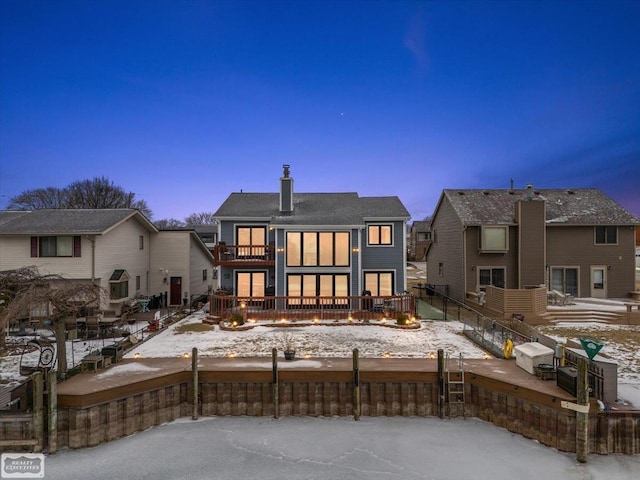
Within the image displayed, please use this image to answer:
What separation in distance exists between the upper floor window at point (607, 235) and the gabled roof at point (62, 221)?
28437 millimetres

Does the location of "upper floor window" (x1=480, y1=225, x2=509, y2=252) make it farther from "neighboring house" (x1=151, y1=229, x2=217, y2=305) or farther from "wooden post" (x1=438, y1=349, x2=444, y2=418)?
"neighboring house" (x1=151, y1=229, x2=217, y2=305)

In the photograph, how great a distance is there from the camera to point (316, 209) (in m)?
21.2

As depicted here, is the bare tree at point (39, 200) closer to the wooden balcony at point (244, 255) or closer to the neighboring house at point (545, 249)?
the wooden balcony at point (244, 255)

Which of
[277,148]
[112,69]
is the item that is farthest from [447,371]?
[277,148]

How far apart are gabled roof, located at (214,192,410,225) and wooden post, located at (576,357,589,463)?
1265cm

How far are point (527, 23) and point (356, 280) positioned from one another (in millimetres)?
24240

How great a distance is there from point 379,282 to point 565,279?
482 inches

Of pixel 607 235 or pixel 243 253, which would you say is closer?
pixel 243 253

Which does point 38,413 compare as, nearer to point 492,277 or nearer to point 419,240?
point 492,277

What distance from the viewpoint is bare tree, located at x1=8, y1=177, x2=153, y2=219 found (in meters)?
41.4

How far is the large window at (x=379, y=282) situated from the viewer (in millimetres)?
20047

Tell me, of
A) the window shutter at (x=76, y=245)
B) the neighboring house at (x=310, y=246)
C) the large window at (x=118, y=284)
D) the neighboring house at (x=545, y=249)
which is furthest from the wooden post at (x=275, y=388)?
the neighboring house at (x=545, y=249)

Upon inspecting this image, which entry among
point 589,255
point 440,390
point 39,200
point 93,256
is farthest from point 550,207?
point 39,200

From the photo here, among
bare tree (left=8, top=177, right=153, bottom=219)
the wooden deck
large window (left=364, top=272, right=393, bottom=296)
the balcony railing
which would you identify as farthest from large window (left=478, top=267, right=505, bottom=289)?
bare tree (left=8, top=177, right=153, bottom=219)
